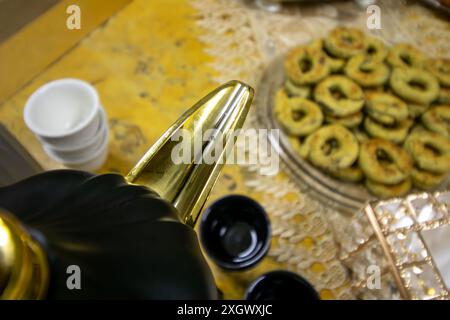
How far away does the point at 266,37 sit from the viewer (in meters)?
1.16

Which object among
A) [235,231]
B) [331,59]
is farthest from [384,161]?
[235,231]

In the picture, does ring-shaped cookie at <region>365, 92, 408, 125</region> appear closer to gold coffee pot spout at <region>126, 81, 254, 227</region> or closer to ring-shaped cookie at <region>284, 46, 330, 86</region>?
ring-shaped cookie at <region>284, 46, 330, 86</region>

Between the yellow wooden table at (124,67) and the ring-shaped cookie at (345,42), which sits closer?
the yellow wooden table at (124,67)

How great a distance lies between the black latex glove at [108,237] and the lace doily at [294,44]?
0.67 meters

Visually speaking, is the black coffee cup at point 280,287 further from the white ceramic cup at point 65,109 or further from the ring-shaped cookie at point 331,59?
the ring-shaped cookie at point 331,59

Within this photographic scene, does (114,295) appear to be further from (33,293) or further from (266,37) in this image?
(266,37)

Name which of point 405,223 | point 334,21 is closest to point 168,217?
point 405,223

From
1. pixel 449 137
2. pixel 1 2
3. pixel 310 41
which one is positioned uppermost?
pixel 1 2

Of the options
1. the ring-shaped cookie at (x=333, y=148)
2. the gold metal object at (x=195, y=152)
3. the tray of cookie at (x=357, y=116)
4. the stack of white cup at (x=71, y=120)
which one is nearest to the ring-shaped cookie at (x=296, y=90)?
the tray of cookie at (x=357, y=116)

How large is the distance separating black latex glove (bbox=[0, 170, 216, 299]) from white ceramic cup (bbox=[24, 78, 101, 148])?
590mm

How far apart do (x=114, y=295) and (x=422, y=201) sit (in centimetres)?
63

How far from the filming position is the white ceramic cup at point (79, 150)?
0.80 metres

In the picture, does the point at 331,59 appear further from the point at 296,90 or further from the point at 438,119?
the point at 438,119

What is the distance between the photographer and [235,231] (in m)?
0.80
